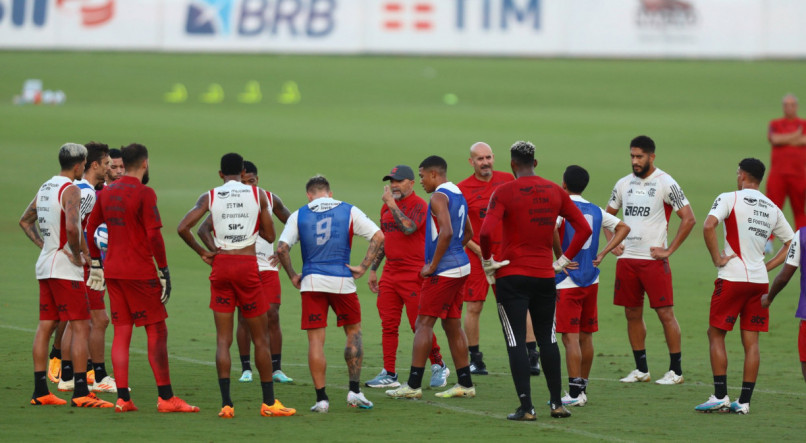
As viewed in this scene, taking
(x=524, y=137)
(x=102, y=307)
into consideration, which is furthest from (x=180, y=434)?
(x=524, y=137)

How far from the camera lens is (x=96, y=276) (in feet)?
33.8

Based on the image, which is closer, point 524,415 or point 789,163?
point 524,415

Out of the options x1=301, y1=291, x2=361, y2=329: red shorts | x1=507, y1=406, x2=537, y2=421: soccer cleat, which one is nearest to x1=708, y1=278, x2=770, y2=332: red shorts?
x1=507, y1=406, x2=537, y2=421: soccer cleat

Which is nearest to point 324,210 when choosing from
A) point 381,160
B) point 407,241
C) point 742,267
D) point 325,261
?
point 325,261

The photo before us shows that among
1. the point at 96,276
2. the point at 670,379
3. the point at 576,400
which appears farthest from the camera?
the point at 670,379

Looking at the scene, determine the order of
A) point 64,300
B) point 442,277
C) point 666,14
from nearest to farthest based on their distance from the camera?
point 64,300, point 442,277, point 666,14

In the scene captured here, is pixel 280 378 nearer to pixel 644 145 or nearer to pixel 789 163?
pixel 644 145

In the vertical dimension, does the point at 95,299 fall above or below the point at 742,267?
below

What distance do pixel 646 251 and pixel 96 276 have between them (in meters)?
5.59

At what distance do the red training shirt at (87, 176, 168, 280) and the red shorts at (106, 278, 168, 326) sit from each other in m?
0.07

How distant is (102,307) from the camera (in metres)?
10.8

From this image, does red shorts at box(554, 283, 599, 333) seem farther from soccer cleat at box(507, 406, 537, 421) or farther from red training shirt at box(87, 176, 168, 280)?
red training shirt at box(87, 176, 168, 280)

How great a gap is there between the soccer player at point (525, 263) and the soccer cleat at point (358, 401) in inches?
50.9

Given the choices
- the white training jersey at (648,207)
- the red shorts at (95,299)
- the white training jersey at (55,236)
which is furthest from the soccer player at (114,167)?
the white training jersey at (648,207)
